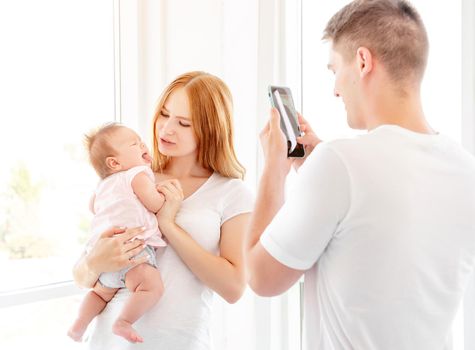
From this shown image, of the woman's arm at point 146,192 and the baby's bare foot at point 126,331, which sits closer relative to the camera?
the baby's bare foot at point 126,331

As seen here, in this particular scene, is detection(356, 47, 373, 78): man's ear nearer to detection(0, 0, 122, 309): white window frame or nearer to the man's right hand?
the man's right hand

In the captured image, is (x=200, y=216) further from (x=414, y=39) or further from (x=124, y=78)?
(x=124, y=78)

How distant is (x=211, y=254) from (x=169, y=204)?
0.60 feet

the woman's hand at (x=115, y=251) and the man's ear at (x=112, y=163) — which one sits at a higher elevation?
the man's ear at (x=112, y=163)

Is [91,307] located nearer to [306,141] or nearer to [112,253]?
[112,253]

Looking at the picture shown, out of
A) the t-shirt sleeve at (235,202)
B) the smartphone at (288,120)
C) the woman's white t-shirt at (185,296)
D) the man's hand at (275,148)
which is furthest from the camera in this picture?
the t-shirt sleeve at (235,202)

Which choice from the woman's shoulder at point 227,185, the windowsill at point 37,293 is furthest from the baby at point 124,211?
the windowsill at point 37,293

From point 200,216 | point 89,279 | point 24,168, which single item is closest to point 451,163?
point 200,216

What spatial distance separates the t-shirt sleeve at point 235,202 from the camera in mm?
1521

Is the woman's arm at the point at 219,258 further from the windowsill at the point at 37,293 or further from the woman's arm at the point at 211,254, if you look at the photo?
the windowsill at the point at 37,293

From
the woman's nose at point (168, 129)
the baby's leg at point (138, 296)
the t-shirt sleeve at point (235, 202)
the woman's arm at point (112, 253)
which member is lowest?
the baby's leg at point (138, 296)

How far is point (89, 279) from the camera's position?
146 cm

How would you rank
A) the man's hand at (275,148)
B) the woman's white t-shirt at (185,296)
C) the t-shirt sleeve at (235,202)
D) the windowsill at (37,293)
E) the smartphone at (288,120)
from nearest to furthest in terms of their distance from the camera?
1. the man's hand at (275,148)
2. the smartphone at (288,120)
3. the woman's white t-shirt at (185,296)
4. the t-shirt sleeve at (235,202)
5. the windowsill at (37,293)

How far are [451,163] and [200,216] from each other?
0.72 meters
